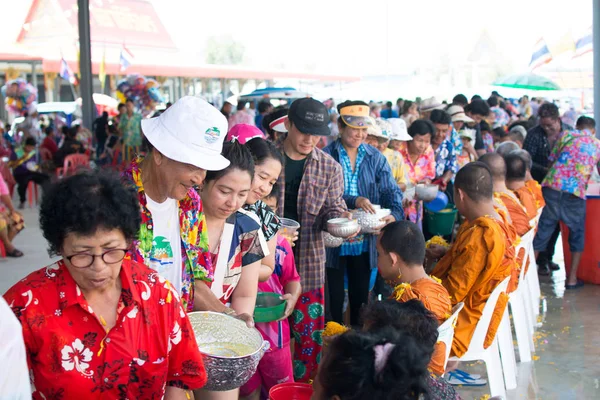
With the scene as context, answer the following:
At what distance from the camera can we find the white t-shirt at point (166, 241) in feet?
7.71

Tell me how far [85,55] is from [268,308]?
915cm

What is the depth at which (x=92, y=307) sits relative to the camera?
179 centimetres

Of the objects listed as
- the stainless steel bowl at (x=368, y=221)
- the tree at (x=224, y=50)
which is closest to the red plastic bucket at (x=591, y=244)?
the stainless steel bowl at (x=368, y=221)

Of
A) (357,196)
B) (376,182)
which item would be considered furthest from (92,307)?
(376,182)

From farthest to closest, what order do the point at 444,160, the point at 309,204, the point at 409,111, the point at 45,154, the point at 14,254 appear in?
1. the point at 45,154
2. the point at 409,111
3. the point at 14,254
4. the point at 444,160
5. the point at 309,204

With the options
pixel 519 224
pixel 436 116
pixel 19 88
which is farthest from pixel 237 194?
pixel 19 88

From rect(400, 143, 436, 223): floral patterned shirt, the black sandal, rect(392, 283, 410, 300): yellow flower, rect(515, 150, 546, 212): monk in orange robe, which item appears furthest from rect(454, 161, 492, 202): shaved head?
the black sandal

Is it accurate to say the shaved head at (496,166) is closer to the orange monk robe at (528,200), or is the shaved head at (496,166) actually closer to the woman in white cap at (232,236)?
the orange monk robe at (528,200)

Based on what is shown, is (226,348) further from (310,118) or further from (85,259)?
(310,118)

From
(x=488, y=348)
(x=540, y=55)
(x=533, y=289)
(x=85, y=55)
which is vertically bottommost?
(x=533, y=289)

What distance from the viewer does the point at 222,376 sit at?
2117 millimetres

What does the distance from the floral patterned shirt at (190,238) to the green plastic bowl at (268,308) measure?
0.61m

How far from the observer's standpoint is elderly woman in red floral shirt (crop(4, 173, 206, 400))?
1.71 metres

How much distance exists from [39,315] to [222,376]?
0.64m
